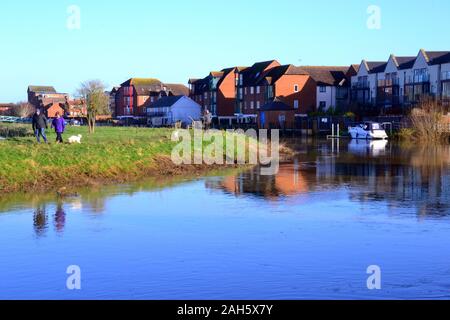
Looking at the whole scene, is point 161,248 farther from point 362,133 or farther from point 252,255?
point 362,133

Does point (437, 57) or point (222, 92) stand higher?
point (437, 57)

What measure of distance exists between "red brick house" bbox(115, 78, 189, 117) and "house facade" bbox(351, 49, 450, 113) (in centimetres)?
5511

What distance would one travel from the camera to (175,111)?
127938 millimetres

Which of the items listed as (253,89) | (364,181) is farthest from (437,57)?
(364,181)

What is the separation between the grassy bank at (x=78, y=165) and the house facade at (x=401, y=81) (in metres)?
58.9

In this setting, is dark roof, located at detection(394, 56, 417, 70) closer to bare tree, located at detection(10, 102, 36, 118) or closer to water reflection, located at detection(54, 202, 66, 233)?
water reflection, located at detection(54, 202, 66, 233)

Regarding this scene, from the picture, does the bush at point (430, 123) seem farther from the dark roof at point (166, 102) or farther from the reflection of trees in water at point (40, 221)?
the dark roof at point (166, 102)

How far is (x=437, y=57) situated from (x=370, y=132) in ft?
89.4

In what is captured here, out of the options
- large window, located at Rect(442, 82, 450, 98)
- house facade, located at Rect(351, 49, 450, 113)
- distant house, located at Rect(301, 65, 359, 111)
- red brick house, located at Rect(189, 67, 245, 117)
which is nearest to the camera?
large window, located at Rect(442, 82, 450, 98)

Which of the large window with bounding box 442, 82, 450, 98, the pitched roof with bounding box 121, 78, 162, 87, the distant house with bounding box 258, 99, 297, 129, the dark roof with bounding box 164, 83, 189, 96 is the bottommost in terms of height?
the distant house with bounding box 258, 99, 297, 129

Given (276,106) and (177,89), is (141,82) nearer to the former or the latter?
(177,89)

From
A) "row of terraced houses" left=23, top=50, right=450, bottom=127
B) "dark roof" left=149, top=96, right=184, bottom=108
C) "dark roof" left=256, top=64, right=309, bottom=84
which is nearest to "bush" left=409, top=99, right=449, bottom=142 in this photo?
"row of terraced houses" left=23, top=50, right=450, bottom=127

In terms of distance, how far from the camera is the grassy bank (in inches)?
1020

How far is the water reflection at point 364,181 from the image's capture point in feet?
77.8
